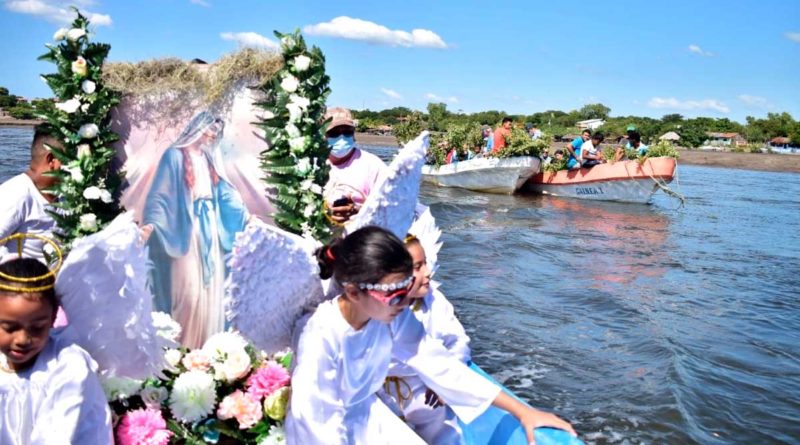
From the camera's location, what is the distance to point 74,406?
247cm

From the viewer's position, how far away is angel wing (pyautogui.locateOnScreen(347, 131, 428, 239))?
3.28 meters

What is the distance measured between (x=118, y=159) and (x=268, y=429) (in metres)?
1.47

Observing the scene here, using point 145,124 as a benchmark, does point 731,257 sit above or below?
below

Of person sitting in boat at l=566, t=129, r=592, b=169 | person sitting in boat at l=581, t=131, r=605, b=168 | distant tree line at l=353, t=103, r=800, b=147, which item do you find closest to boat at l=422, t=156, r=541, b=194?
person sitting in boat at l=566, t=129, r=592, b=169

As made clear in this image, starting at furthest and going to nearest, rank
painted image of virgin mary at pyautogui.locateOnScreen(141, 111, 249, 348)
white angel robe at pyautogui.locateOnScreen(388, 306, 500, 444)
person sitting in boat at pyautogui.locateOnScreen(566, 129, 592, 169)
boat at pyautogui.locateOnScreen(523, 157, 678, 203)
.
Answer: person sitting in boat at pyautogui.locateOnScreen(566, 129, 592, 169) < boat at pyautogui.locateOnScreen(523, 157, 678, 203) < painted image of virgin mary at pyautogui.locateOnScreen(141, 111, 249, 348) < white angel robe at pyautogui.locateOnScreen(388, 306, 500, 444)

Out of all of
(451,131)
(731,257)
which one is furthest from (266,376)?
(451,131)

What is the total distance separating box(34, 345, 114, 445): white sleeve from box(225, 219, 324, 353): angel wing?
2.09 feet

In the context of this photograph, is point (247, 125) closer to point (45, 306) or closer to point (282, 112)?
point (282, 112)

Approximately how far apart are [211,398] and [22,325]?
98 cm

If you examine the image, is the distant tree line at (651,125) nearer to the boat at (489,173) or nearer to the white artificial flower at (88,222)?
the boat at (489,173)

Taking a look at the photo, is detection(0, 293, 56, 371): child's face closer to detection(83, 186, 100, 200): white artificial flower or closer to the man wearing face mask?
detection(83, 186, 100, 200): white artificial flower

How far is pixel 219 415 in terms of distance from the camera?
125 inches

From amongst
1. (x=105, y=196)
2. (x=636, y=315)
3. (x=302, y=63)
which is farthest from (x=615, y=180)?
(x=105, y=196)

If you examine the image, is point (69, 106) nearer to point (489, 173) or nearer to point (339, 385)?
point (339, 385)
